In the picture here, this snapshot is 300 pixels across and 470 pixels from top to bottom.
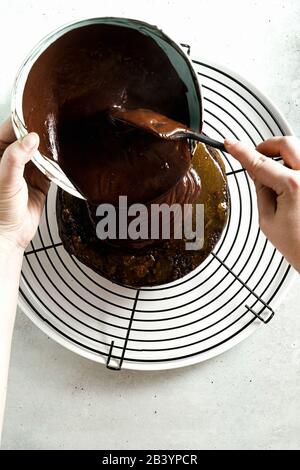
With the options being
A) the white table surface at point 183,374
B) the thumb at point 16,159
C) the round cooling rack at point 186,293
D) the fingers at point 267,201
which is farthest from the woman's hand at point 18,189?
the fingers at point 267,201

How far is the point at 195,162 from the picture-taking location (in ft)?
4.13

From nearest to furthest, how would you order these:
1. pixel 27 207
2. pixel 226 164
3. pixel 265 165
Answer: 1. pixel 265 165
2. pixel 27 207
3. pixel 226 164

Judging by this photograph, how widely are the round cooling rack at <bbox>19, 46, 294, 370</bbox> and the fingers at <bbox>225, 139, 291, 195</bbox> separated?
1.27 ft

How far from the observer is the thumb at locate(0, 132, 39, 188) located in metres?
0.95

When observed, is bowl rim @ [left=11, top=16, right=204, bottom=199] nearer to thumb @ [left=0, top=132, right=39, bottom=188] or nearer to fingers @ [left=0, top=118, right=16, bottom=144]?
thumb @ [left=0, top=132, right=39, bottom=188]

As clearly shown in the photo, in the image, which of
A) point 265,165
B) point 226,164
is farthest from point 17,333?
point 265,165

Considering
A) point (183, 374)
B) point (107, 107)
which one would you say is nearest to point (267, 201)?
point (107, 107)

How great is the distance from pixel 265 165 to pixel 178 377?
671mm

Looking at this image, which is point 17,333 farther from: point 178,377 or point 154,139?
point 154,139

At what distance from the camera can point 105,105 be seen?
39.4 inches

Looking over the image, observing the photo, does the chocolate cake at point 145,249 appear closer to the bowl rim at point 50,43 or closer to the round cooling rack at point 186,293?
the round cooling rack at point 186,293

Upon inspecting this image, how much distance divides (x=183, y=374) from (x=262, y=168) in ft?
2.16

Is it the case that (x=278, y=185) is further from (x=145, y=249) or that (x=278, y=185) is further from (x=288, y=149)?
(x=145, y=249)

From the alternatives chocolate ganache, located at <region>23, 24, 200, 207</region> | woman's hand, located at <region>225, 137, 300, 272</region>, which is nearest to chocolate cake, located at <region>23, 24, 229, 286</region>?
chocolate ganache, located at <region>23, 24, 200, 207</region>
